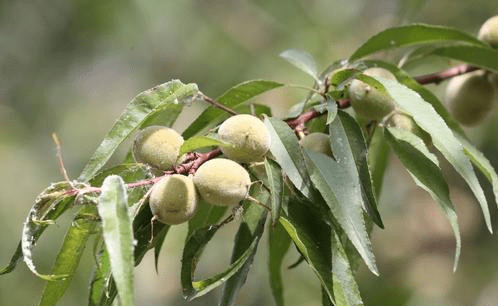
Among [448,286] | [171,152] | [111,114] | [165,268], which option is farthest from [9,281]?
[171,152]

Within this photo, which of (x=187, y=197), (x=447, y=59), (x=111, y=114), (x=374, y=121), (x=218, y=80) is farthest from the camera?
(x=111, y=114)

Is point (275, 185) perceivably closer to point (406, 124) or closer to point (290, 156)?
point (290, 156)

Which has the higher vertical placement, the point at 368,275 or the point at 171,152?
the point at 171,152

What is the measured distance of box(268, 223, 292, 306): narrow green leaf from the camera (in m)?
1.13

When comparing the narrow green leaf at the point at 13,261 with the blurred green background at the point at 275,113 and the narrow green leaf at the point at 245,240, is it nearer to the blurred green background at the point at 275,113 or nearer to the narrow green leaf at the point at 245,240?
the narrow green leaf at the point at 245,240

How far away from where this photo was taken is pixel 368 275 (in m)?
2.77

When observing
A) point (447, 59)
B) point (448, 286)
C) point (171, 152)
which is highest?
point (447, 59)

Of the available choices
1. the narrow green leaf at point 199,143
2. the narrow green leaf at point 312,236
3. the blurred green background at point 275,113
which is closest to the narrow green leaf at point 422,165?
the narrow green leaf at point 312,236

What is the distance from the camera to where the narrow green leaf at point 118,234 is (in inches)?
28.5

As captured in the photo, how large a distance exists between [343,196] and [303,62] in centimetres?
30

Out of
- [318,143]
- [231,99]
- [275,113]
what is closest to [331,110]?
[318,143]

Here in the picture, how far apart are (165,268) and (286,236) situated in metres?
1.94

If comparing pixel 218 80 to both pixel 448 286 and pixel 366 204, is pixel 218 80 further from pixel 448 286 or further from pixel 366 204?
pixel 366 204

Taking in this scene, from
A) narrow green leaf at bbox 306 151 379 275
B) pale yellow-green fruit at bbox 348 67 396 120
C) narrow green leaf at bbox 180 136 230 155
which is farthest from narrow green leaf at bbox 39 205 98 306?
pale yellow-green fruit at bbox 348 67 396 120
